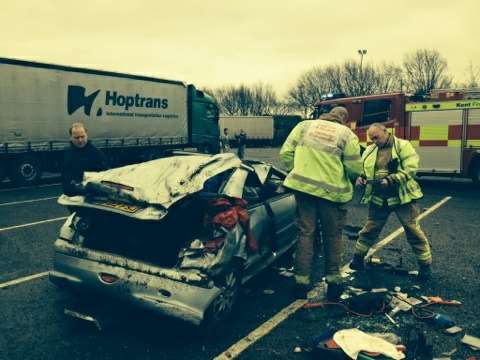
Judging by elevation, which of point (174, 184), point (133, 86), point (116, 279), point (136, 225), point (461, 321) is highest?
point (133, 86)

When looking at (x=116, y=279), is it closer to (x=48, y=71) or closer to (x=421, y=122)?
(x=421, y=122)

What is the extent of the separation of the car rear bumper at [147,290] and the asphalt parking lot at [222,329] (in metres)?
0.26

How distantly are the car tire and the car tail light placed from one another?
80cm

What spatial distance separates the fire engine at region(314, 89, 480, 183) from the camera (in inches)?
445

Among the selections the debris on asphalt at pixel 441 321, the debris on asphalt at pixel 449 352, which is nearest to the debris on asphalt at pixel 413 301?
the debris on asphalt at pixel 441 321

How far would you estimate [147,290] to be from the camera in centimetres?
341

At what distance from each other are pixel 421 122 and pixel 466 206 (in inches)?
126

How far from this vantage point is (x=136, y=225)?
12.1 ft

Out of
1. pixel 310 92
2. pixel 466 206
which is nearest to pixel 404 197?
pixel 466 206

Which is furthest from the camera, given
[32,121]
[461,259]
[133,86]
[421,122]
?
[133,86]

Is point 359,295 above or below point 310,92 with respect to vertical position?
below

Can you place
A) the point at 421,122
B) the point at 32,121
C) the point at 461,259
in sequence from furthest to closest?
1. the point at 32,121
2. the point at 421,122
3. the point at 461,259

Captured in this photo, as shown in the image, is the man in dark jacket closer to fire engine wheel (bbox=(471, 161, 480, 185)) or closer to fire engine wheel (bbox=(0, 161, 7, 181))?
fire engine wheel (bbox=(0, 161, 7, 181))

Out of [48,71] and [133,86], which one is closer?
[48,71]
